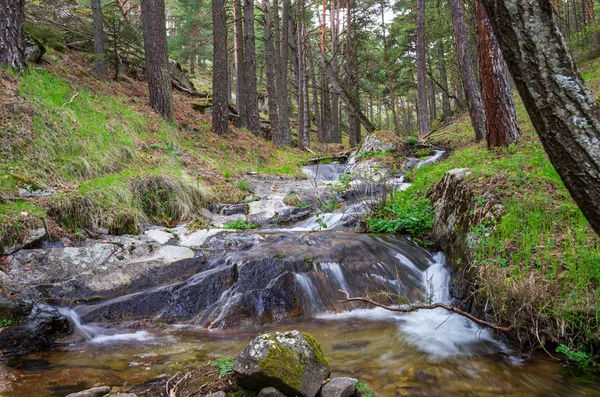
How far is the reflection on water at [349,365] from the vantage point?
306 cm

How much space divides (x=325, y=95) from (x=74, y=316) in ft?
77.6

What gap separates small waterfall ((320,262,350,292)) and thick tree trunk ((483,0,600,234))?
3.53m

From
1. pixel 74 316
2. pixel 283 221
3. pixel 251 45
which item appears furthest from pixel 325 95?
pixel 74 316

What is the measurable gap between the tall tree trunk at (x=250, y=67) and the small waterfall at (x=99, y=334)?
12.5 meters

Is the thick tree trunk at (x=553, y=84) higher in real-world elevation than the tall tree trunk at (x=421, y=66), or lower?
lower

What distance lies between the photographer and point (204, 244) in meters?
6.21

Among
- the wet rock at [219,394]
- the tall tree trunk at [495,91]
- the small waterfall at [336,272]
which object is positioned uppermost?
the tall tree trunk at [495,91]

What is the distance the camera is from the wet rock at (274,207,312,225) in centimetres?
802

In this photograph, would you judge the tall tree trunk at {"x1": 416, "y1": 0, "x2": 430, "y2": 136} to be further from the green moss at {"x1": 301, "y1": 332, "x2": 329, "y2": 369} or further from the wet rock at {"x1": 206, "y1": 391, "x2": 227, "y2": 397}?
the wet rock at {"x1": 206, "y1": 391, "x2": 227, "y2": 397}

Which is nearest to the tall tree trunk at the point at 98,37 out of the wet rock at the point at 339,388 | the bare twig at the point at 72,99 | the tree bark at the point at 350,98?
the bare twig at the point at 72,99

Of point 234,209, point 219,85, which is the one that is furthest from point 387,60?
point 234,209

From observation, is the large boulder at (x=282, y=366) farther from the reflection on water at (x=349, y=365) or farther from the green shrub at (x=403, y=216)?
the green shrub at (x=403, y=216)

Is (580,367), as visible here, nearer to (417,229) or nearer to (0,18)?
(417,229)

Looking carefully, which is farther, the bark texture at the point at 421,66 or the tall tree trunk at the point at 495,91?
the bark texture at the point at 421,66
